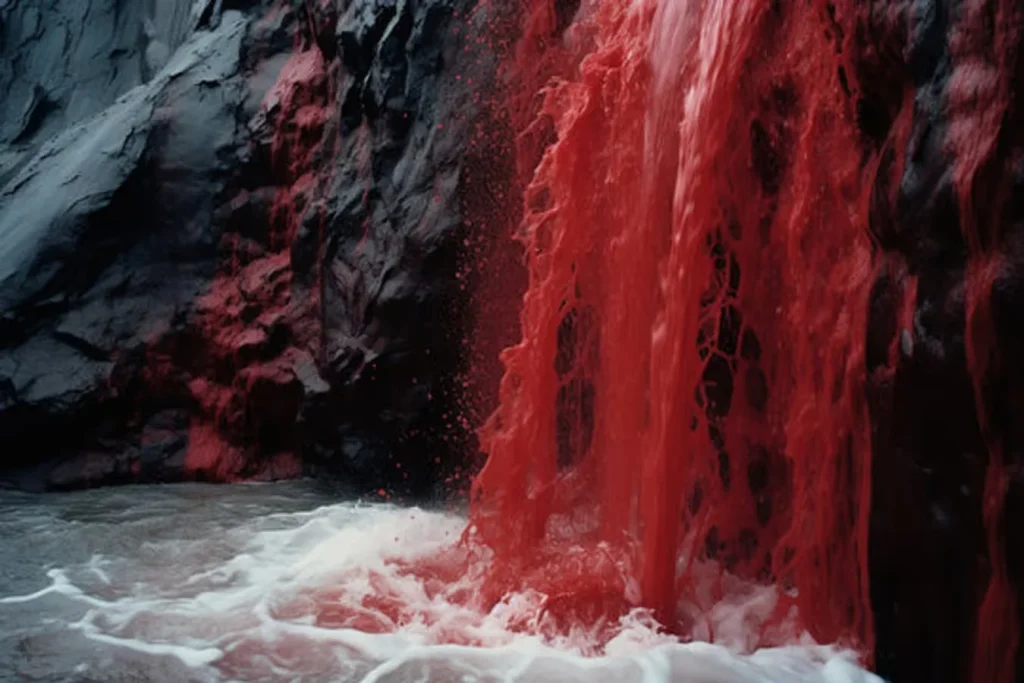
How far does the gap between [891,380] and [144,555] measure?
3.79 metres

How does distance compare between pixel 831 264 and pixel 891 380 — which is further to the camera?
pixel 831 264

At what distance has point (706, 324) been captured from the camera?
4176 millimetres

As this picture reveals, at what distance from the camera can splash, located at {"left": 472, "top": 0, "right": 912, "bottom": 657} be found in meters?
3.37

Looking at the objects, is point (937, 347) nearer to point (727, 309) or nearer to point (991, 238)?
point (991, 238)

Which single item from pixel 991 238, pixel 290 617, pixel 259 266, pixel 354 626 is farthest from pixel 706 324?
pixel 259 266

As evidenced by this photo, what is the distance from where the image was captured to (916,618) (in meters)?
2.85

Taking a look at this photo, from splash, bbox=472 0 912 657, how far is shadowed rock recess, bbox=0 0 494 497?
1746 mm

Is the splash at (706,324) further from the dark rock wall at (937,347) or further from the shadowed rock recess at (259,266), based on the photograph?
the shadowed rock recess at (259,266)

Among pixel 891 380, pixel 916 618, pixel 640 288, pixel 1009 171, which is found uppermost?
pixel 1009 171

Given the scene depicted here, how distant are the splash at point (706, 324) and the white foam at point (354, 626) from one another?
0.20 m

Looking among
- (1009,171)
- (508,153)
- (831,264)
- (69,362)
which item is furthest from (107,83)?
(1009,171)

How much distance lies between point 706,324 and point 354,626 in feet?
6.88

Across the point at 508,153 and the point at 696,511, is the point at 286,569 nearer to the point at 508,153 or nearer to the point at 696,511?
the point at 696,511

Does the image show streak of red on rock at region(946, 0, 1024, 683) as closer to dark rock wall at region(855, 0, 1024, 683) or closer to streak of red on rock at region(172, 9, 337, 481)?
dark rock wall at region(855, 0, 1024, 683)
